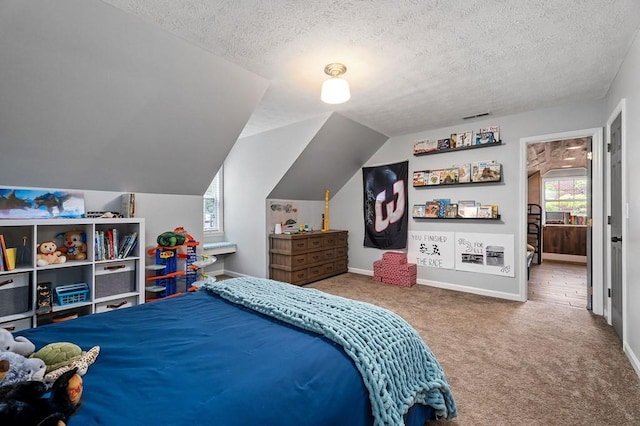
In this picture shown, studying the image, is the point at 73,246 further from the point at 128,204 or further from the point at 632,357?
the point at 632,357

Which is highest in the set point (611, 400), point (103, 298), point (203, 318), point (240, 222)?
point (240, 222)

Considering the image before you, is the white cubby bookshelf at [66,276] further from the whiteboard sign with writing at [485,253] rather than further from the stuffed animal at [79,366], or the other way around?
the whiteboard sign with writing at [485,253]

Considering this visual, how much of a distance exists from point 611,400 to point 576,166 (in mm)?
7076

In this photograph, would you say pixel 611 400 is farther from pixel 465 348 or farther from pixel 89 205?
pixel 89 205

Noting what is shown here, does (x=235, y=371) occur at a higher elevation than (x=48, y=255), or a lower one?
lower

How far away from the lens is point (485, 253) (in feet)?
12.9

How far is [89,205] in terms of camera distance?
112 inches

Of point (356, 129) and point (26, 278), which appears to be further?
point (356, 129)

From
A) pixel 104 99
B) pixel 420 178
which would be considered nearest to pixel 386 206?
pixel 420 178

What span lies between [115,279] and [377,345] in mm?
2578

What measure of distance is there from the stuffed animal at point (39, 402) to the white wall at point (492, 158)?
4229 mm

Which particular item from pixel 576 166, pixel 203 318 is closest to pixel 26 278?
pixel 203 318

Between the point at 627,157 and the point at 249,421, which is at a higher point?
the point at 627,157

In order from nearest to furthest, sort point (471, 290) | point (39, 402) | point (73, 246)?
point (39, 402) < point (73, 246) < point (471, 290)
